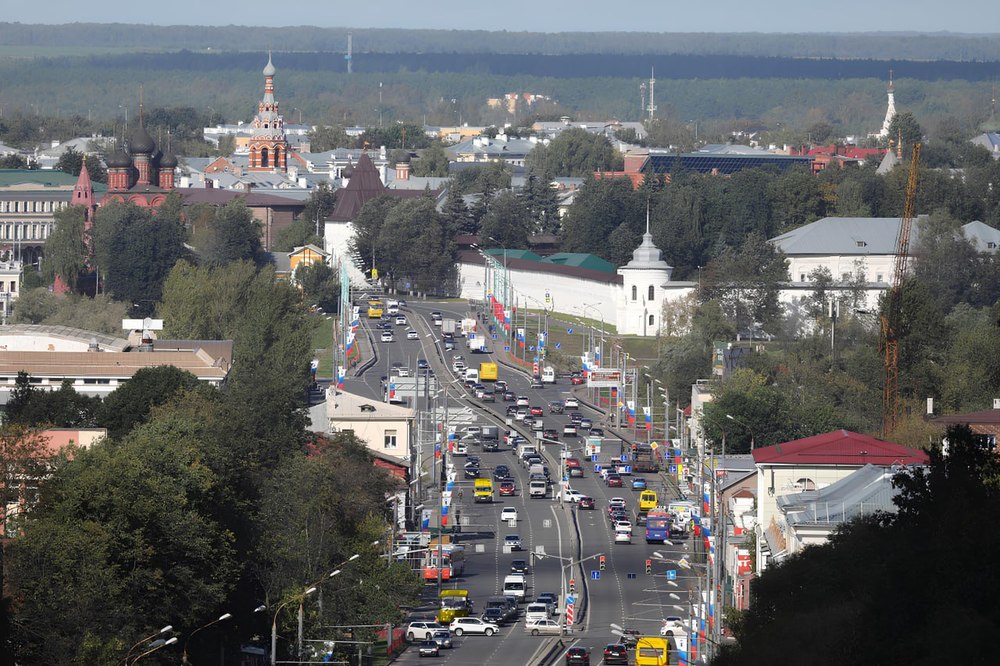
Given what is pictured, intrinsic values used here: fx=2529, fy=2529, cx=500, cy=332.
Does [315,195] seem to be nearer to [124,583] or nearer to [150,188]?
[150,188]

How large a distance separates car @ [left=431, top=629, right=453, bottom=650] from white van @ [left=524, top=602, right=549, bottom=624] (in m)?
1.87

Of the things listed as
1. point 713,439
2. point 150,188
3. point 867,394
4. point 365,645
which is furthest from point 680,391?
point 150,188

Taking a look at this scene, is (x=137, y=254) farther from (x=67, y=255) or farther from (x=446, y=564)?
(x=446, y=564)

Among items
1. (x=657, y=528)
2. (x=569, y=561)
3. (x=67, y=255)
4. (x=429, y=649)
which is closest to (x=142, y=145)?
(x=67, y=255)

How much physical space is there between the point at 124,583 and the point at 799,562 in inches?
443

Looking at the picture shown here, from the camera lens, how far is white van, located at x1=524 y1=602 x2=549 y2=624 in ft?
161

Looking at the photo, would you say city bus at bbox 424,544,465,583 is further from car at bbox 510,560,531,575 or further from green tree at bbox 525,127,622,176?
green tree at bbox 525,127,622,176

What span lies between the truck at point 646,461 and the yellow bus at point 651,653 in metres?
27.3

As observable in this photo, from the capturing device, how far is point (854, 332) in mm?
94750

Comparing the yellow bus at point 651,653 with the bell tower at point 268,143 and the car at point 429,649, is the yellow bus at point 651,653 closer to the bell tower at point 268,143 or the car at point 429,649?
the car at point 429,649

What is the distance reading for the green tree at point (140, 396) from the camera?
62938 millimetres

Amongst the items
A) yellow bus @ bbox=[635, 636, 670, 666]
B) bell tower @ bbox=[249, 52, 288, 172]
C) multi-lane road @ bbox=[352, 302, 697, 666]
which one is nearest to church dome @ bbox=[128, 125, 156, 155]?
bell tower @ bbox=[249, 52, 288, 172]

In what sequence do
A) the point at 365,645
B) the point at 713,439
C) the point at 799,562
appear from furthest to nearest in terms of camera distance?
the point at 713,439
the point at 365,645
the point at 799,562

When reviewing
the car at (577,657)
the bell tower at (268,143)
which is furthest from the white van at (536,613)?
the bell tower at (268,143)
